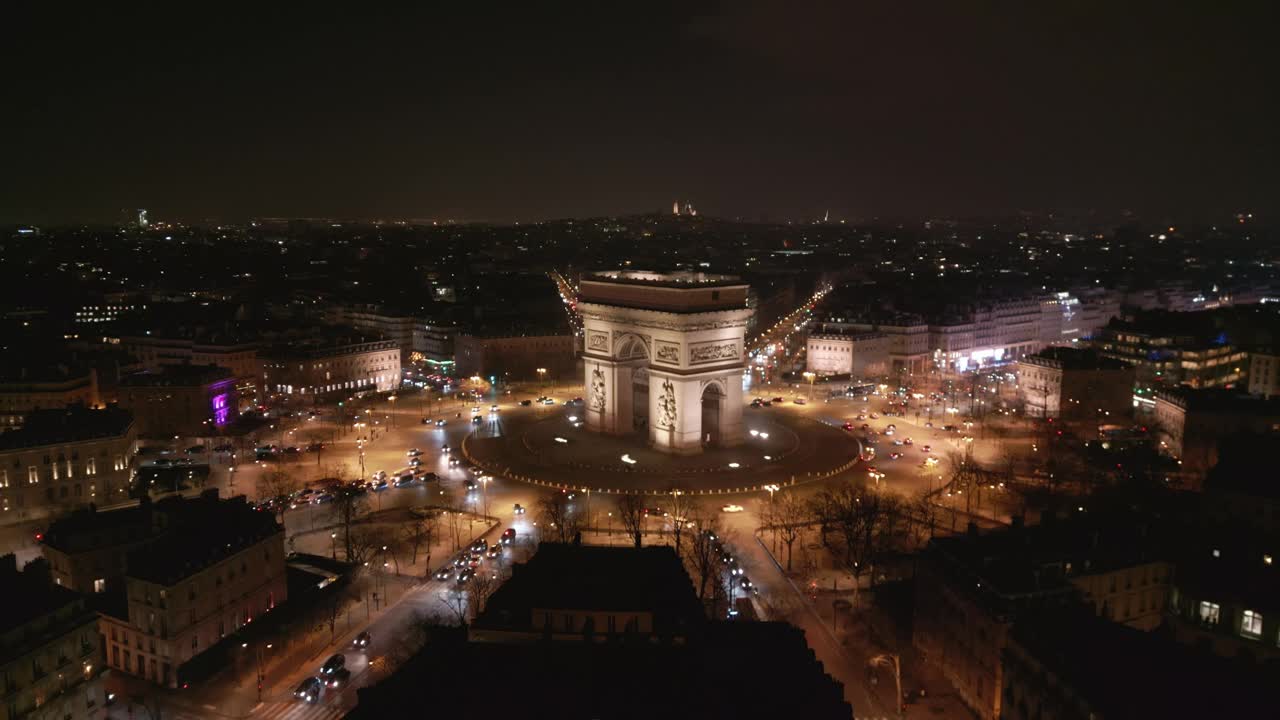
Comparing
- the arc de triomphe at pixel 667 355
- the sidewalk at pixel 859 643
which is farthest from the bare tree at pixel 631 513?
the arc de triomphe at pixel 667 355

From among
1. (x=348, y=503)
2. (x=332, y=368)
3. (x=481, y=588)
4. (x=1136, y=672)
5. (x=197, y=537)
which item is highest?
(x=197, y=537)

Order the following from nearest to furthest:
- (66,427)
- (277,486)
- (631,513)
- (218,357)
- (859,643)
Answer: (859,643) < (631,513) < (66,427) < (277,486) < (218,357)

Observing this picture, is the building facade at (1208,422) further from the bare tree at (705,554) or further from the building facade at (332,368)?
the building facade at (332,368)

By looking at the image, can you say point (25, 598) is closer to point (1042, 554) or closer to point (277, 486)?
point (277, 486)

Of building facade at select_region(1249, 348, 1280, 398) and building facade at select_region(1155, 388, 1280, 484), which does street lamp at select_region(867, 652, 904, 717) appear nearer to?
building facade at select_region(1155, 388, 1280, 484)

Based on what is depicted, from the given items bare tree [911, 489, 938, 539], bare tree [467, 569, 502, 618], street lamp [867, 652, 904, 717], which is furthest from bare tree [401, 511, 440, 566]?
bare tree [911, 489, 938, 539]

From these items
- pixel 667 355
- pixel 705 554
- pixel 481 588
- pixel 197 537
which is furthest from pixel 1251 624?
pixel 197 537

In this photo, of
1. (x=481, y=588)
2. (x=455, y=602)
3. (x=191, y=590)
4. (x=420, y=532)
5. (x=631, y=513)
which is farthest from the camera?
(x=420, y=532)
